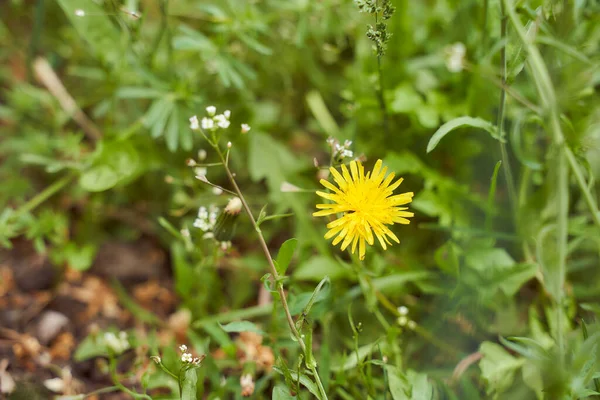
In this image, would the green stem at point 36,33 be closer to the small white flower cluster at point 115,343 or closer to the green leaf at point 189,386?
the small white flower cluster at point 115,343

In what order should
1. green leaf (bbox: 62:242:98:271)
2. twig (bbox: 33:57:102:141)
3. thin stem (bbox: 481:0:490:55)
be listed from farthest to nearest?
twig (bbox: 33:57:102:141) < green leaf (bbox: 62:242:98:271) < thin stem (bbox: 481:0:490:55)

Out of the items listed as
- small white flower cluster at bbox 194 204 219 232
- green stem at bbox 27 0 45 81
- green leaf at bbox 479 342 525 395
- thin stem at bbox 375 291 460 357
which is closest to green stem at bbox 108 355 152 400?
small white flower cluster at bbox 194 204 219 232

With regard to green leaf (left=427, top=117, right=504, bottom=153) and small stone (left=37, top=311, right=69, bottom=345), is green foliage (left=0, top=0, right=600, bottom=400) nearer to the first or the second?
green leaf (left=427, top=117, right=504, bottom=153)

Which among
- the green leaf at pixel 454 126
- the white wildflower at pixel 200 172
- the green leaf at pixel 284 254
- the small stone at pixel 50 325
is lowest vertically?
the small stone at pixel 50 325

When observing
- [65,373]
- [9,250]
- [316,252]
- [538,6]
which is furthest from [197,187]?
[538,6]

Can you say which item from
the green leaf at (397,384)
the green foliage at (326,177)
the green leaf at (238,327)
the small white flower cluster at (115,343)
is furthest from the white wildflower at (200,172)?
the green leaf at (397,384)

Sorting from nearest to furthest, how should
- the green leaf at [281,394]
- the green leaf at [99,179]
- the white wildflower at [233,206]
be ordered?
the green leaf at [281,394] < the white wildflower at [233,206] < the green leaf at [99,179]

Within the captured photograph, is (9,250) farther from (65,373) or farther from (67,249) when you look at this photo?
(65,373)
